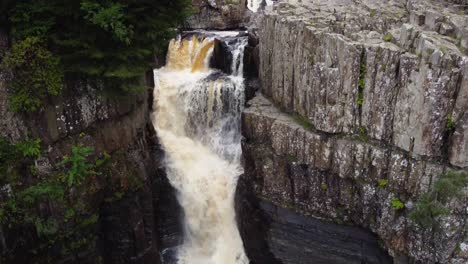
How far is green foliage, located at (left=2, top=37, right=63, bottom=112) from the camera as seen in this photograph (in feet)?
45.3

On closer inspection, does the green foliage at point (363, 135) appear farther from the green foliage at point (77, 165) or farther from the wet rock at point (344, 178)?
the green foliage at point (77, 165)

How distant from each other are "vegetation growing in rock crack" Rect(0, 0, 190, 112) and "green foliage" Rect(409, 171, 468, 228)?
982 cm

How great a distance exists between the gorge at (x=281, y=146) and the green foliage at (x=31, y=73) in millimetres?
404

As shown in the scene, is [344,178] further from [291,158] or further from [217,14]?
[217,14]

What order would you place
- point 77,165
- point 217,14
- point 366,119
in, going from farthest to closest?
point 217,14 → point 77,165 → point 366,119

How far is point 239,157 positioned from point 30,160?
8.16m

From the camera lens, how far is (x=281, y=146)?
17.0 metres

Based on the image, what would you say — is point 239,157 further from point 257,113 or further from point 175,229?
point 175,229

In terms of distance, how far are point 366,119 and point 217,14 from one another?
61.3 feet

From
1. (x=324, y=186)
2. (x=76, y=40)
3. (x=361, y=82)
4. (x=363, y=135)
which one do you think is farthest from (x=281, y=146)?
(x=76, y=40)

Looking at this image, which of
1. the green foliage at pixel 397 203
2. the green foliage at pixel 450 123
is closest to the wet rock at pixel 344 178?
the green foliage at pixel 397 203

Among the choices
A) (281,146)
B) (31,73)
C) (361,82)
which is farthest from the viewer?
(281,146)

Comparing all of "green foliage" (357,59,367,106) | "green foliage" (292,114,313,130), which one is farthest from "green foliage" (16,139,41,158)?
"green foliage" (357,59,367,106)

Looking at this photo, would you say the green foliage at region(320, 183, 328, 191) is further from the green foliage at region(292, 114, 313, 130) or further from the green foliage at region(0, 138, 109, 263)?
the green foliage at region(0, 138, 109, 263)
